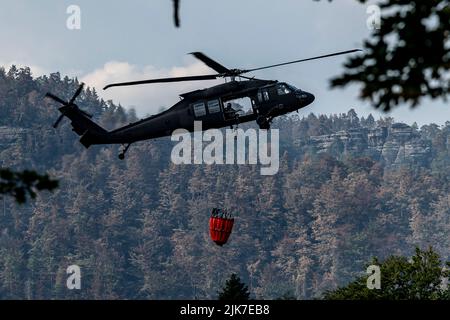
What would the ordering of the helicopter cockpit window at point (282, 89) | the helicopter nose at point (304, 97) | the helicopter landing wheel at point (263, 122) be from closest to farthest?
1. the helicopter landing wheel at point (263, 122)
2. the helicopter cockpit window at point (282, 89)
3. the helicopter nose at point (304, 97)

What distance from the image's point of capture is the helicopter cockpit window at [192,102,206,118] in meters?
58.9

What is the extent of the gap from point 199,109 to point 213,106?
0.79 metres

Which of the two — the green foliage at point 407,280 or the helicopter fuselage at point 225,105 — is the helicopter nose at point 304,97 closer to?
the helicopter fuselage at point 225,105

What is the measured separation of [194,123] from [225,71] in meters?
3.02

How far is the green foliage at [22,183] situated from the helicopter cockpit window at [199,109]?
43.1 m

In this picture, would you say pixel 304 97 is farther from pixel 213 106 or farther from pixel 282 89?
pixel 213 106

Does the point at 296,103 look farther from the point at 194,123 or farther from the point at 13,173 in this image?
the point at 13,173

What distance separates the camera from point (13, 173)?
1577 centimetres

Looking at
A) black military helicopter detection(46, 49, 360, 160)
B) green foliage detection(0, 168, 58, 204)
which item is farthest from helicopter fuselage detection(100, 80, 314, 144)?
green foliage detection(0, 168, 58, 204)

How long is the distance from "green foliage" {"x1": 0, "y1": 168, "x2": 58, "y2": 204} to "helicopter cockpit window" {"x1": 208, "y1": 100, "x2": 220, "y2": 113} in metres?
42.9

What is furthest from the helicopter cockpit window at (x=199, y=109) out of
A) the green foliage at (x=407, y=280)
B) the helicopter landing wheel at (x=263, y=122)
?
the green foliage at (x=407, y=280)

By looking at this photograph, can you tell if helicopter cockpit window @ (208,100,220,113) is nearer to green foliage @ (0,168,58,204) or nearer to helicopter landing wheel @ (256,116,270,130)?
helicopter landing wheel @ (256,116,270,130)

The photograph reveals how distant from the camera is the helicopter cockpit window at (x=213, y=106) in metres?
58.6
